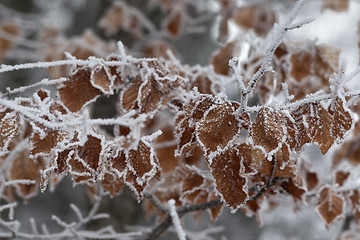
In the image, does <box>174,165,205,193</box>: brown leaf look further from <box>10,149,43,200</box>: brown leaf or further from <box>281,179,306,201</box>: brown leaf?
<box>10,149,43,200</box>: brown leaf

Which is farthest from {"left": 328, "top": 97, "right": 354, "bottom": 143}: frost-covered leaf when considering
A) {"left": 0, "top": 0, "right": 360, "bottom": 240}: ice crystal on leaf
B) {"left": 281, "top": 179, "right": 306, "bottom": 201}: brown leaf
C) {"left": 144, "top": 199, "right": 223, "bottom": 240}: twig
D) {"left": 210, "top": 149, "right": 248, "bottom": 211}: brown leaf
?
{"left": 144, "top": 199, "right": 223, "bottom": 240}: twig

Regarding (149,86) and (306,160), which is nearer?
(149,86)

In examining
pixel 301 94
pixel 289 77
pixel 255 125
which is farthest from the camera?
pixel 301 94

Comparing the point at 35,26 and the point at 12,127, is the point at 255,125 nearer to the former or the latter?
the point at 12,127

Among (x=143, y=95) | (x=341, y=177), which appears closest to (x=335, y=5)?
(x=341, y=177)

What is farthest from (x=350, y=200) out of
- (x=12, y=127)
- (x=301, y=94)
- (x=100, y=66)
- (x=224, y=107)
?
(x=12, y=127)
